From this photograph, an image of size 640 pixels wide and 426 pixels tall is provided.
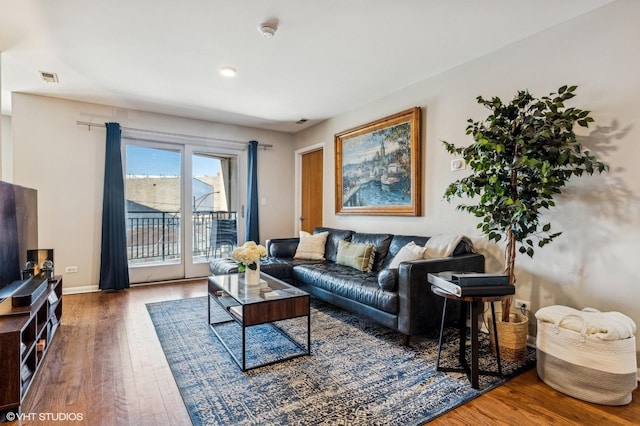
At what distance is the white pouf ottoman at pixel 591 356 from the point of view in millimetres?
1796

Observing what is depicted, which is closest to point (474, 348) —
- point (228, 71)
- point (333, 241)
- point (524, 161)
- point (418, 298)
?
point (418, 298)

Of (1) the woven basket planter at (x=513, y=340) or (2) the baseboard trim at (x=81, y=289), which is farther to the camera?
(2) the baseboard trim at (x=81, y=289)

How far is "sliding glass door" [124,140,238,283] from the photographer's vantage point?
464 centimetres

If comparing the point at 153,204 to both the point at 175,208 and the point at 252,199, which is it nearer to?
the point at 175,208

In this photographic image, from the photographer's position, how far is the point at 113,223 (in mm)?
4242

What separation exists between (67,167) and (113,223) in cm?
89

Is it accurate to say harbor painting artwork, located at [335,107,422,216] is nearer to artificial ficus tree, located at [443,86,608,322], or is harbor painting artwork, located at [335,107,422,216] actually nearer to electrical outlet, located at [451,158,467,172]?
electrical outlet, located at [451,158,467,172]

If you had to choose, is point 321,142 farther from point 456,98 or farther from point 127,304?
point 127,304

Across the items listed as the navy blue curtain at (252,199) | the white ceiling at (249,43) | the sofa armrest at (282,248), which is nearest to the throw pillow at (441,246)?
the white ceiling at (249,43)

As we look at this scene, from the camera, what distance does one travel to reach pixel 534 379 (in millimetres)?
2088

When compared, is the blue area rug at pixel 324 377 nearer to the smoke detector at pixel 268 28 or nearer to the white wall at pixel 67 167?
the white wall at pixel 67 167

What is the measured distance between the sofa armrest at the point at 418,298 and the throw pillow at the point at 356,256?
3.09ft

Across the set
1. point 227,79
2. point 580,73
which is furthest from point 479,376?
point 227,79

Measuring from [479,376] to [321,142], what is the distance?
384 cm
